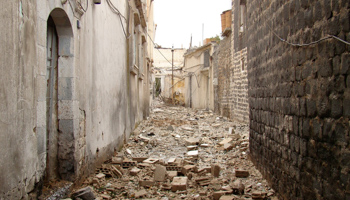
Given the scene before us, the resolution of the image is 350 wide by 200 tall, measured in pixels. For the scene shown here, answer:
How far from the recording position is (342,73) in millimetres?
2328

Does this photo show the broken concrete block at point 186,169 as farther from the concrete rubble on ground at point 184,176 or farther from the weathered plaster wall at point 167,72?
the weathered plaster wall at point 167,72

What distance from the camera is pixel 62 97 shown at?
3920mm

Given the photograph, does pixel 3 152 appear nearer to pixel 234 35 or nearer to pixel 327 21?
pixel 327 21

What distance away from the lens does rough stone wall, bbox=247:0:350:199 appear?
7.78 feet

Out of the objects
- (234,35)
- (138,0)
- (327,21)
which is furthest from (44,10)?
(234,35)

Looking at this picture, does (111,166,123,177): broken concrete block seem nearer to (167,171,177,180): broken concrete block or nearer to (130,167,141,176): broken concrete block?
(130,167,141,176): broken concrete block

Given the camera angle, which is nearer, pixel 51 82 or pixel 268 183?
pixel 51 82


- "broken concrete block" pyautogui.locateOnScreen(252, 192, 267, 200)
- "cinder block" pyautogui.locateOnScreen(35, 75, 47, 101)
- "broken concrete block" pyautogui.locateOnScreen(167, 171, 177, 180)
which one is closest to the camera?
"cinder block" pyautogui.locateOnScreen(35, 75, 47, 101)

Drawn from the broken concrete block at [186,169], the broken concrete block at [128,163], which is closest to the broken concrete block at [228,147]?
the broken concrete block at [186,169]

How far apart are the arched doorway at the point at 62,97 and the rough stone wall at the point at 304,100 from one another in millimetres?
2572

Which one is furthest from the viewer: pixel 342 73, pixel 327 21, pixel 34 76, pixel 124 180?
pixel 124 180

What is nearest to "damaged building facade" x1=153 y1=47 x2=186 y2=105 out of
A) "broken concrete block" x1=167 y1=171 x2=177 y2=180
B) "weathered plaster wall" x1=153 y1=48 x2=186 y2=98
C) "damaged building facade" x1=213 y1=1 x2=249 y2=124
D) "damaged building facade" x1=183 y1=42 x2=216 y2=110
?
"weathered plaster wall" x1=153 y1=48 x2=186 y2=98

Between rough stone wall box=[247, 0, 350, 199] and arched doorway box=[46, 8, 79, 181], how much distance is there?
2.57 meters

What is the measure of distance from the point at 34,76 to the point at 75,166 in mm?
1529
